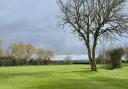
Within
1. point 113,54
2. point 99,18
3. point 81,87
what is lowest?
point 81,87

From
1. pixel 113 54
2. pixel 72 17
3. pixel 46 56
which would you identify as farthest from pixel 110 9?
pixel 46 56

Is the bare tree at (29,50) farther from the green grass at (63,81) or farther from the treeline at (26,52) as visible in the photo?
the green grass at (63,81)

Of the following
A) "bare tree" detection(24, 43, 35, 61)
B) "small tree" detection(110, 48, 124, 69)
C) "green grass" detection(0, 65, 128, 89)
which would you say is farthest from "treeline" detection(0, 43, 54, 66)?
"green grass" detection(0, 65, 128, 89)

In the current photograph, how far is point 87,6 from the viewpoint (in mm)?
50594

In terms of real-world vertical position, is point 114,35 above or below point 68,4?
below

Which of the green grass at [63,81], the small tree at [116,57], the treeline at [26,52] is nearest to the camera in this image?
the green grass at [63,81]

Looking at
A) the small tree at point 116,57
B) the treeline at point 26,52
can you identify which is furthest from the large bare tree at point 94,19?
the treeline at point 26,52

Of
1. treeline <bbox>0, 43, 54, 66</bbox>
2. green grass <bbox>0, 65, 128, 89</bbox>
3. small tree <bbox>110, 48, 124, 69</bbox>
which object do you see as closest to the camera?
green grass <bbox>0, 65, 128, 89</bbox>

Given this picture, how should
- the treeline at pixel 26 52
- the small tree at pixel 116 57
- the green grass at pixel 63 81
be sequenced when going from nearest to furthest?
the green grass at pixel 63 81 < the small tree at pixel 116 57 < the treeline at pixel 26 52

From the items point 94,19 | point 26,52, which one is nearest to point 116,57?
point 94,19

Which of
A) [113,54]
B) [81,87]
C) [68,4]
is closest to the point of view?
[81,87]

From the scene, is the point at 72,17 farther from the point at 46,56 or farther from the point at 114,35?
the point at 46,56

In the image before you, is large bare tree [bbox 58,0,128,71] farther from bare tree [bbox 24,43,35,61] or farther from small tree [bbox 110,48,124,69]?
bare tree [bbox 24,43,35,61]

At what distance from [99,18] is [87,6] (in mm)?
2443
